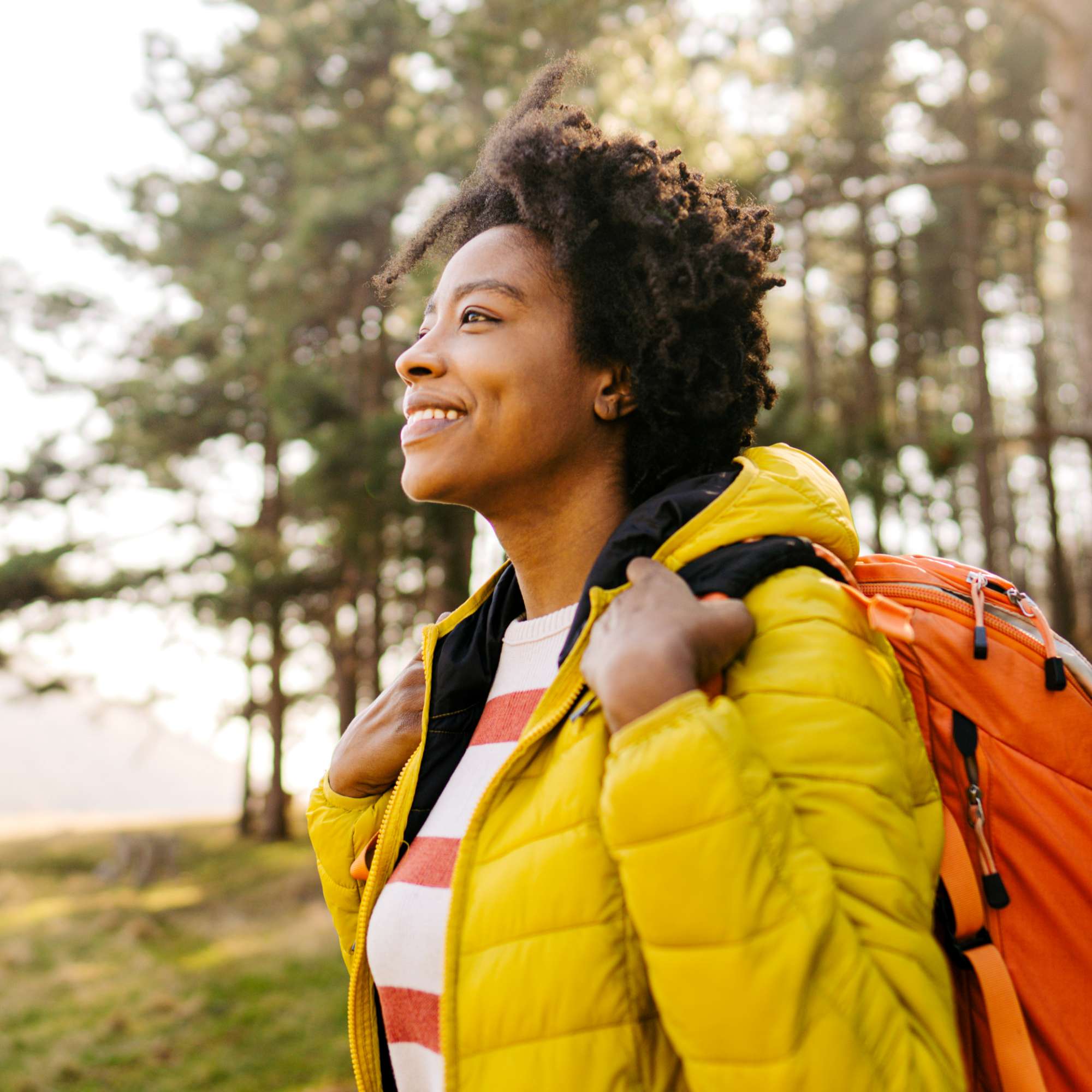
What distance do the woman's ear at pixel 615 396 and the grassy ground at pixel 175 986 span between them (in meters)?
6.46

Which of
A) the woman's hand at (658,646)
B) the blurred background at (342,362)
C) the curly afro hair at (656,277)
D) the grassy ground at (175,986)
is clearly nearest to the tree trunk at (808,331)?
the blurred background at (342,362)

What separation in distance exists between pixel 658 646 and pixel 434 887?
0.65 metres

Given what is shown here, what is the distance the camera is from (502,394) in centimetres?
173

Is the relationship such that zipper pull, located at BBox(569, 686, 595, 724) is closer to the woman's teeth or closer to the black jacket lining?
the black jacket lining

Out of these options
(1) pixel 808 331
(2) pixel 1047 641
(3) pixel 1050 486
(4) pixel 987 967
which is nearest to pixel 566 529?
(2) pixel 1047 641

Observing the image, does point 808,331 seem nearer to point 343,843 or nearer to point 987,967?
point 343,843

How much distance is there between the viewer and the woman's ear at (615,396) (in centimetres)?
182

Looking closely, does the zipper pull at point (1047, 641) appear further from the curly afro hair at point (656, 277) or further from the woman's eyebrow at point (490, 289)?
the woman's eyebrow at point (490, 289)

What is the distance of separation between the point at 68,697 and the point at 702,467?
1745 cm

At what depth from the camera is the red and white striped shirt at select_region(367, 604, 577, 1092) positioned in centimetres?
152

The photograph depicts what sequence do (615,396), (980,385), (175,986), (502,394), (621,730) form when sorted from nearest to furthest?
(621,730)
(502,394)
(615,396)
(175,986)
(980,385)

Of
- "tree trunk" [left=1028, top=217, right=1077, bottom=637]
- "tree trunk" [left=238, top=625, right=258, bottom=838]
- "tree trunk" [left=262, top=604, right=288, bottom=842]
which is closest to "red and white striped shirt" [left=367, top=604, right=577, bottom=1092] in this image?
"tree trunk" [left=1028, top=217, right=1077, bottom=637]

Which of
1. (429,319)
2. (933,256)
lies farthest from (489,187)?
(933,256)

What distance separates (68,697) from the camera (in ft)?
55.0
